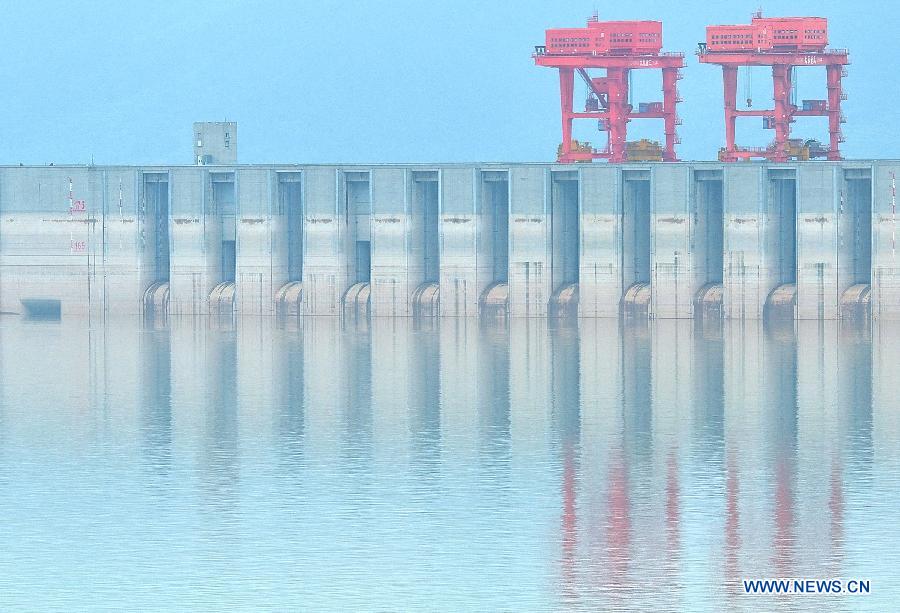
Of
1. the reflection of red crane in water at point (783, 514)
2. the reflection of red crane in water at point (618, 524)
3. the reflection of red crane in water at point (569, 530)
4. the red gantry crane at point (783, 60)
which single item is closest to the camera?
the reflection of red crane in water at point (569, 530)

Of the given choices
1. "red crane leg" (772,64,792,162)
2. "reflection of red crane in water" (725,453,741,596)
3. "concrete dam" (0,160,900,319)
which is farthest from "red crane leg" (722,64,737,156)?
"reflection of red crane in water" (725,453,741,596)

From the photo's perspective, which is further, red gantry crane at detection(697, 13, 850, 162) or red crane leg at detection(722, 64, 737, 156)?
red crane leg at detection(722, 64, 737, 156)

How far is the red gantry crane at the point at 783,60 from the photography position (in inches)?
3455

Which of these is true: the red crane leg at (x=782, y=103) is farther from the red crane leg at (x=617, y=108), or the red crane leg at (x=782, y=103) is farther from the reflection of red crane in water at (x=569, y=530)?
the reflection of red crane in water at (x=569, y=530)

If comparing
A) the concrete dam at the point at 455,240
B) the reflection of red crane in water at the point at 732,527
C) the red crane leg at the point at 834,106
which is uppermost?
the red crane leg at the point at 834,106

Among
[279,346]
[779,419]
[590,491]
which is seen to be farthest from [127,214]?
[590,491]

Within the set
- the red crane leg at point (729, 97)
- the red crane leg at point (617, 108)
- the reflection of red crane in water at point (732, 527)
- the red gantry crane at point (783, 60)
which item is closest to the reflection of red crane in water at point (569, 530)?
the reflection of red crane in water at point (732, 527)

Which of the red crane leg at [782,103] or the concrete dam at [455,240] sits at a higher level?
the red crane leg at [782,103]

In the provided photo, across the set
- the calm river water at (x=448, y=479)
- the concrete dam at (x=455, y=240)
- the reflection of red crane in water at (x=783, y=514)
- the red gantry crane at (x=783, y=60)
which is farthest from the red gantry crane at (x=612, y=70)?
the reflection of red crane in water at (x=783, y=514)

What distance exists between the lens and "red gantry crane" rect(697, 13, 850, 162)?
8775 cm

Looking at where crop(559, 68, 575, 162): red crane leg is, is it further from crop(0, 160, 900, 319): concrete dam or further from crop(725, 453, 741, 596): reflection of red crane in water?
crop(725, 453, 741, 596): reflection of red crane in water

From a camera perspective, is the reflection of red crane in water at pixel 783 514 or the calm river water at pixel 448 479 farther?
the reflection of red crane in water at pixel 783 514

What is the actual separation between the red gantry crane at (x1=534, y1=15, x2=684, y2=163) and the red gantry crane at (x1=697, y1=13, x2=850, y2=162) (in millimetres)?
2558

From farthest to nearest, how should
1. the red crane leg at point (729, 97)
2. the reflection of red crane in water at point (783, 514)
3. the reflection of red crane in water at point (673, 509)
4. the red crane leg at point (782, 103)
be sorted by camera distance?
the red crane leg at point (729, 97) < the red crane leg at point (782, 103) < the reflection of red crane in water at point (673, 509) < the reflection of red crane in water at point (783, 514)
